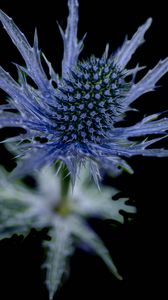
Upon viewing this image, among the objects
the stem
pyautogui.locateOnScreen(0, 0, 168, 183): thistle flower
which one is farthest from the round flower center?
the stem

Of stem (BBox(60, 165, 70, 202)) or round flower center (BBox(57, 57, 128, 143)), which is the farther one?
stem (BBox(60, 165, 70, 202))

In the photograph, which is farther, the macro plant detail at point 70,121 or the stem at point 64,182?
the stem at point 64,182

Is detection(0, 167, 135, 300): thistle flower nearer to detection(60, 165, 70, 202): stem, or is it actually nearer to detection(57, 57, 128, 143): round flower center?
detection(60, 165, 70, 202): stem

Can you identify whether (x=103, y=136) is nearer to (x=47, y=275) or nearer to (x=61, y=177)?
(x=61, y=177)

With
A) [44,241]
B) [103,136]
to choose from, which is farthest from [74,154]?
[44,241]

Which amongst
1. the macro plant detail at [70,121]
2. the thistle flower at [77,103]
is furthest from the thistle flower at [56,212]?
the thistle flower at [77,103]

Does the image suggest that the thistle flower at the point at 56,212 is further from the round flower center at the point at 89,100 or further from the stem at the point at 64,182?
the round flower center at the point at 89,100
